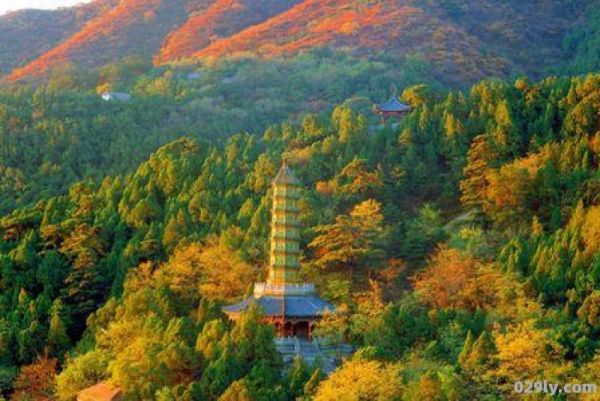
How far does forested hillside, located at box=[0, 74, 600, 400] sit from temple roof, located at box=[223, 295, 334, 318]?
2.67 feet

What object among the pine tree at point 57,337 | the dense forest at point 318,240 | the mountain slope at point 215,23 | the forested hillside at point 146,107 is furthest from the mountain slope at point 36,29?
the pine tree at point 57,337

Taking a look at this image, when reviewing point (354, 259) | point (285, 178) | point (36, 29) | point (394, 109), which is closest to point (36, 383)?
point (285, 178)

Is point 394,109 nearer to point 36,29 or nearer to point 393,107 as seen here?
point 393,107

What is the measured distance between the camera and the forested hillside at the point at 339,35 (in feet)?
292

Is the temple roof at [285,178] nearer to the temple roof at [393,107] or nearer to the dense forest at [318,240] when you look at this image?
the dense forest at [318,240]

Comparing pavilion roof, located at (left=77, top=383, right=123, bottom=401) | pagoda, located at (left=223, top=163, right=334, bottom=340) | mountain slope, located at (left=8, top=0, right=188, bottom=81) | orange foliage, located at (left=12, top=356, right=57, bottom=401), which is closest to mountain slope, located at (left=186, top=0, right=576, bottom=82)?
mountain slope, located at (left=8, top=0, right=188, bottom=81)

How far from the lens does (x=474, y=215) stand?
48969mm

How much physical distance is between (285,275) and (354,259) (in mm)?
3926

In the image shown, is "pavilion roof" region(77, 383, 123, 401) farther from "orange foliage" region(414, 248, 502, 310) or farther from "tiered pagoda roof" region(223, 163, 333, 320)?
"orange foliage" region(414, 248, 502, 310)

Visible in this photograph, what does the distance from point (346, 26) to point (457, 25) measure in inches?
284

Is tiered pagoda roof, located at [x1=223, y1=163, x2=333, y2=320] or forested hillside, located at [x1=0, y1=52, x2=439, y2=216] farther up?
tiered pagoda roof, located at [x1=223, y1=163, x2=333, y2=320]

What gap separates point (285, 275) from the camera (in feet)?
146

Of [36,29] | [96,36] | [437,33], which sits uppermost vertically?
[437,33]

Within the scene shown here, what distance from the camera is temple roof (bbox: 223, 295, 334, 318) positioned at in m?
42.8
